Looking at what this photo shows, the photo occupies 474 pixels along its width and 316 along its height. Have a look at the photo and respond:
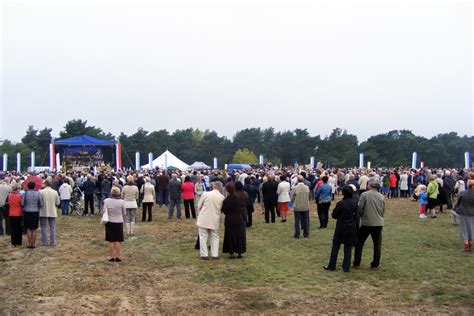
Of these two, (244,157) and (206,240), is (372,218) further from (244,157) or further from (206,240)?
(244,157)

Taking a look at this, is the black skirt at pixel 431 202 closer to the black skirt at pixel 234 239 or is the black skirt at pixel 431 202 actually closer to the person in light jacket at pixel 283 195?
the person in light jacket at pixel 283 195

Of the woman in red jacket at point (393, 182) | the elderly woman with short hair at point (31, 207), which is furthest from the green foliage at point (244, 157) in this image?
the elderly woman with short hair at point (31, 207)

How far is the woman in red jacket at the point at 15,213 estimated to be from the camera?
1140cm

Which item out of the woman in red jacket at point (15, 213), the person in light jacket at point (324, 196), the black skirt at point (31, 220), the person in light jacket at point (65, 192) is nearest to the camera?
the black skirt at point (31, 220)

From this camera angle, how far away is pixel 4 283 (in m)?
8.10

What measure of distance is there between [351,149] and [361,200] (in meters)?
59.1

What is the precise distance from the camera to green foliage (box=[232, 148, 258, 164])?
247 ft

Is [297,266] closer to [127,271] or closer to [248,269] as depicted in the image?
[248,269]

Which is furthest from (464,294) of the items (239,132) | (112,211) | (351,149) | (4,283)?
(239,132)

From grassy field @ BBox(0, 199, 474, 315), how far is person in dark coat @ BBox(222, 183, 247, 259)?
26cm

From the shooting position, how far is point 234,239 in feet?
32.1

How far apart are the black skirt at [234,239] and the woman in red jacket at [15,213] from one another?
16.7 ft

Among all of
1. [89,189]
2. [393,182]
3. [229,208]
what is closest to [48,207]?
[229,208]

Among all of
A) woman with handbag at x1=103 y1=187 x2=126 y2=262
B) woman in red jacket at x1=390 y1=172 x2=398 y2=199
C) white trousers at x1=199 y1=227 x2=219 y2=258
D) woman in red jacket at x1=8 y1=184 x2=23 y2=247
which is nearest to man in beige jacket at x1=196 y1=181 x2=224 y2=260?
white trousers at x1=199 y1=227 x2=219 y2=258
